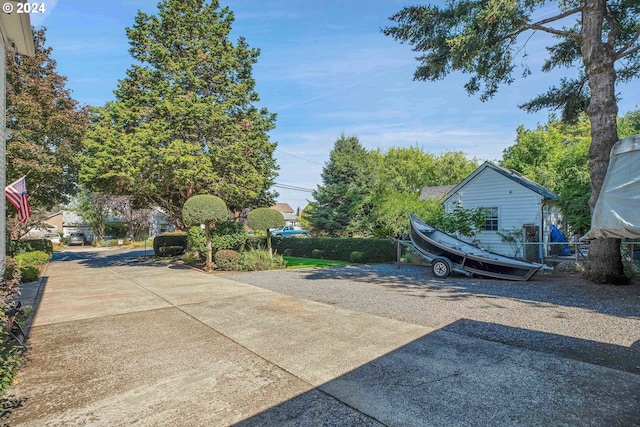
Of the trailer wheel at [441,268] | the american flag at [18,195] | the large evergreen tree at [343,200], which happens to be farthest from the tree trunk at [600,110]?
the american flag at [18,195]

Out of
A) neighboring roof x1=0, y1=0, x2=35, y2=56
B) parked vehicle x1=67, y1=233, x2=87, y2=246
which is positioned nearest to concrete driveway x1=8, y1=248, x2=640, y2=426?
neighboring roof x1=0, y1=0, x2=35, y2=56

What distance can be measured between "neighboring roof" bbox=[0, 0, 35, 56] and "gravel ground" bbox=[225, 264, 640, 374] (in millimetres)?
7921

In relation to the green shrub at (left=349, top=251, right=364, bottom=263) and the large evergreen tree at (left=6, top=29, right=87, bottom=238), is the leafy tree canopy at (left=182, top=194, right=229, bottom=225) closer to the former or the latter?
the large evergreen tree at (left=6, top=29, right=87, bottom=238)

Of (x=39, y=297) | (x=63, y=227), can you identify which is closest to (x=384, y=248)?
(x=39, y=297)

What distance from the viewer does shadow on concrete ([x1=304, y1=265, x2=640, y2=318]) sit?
7.03 metres

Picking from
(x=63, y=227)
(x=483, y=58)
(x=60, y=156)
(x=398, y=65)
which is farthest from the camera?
(x=63, y=227)

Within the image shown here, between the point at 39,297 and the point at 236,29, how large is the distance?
47.9 ft

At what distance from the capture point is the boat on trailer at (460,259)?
10277 millimetres

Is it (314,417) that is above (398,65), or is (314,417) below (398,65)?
below

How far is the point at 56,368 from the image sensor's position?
413cm

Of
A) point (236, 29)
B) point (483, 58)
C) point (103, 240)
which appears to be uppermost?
point (236, 29)

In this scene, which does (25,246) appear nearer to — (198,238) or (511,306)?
(198,238)

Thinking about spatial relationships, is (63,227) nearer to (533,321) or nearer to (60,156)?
(60,156)

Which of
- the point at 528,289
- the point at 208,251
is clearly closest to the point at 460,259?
the point at 528,289
